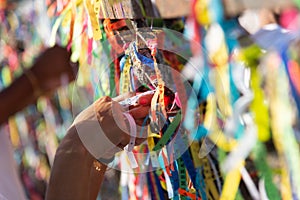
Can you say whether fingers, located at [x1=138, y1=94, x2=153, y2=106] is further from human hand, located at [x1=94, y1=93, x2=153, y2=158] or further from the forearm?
the forearm

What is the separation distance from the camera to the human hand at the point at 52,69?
1094mm

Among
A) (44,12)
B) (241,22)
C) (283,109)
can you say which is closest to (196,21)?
(241,22)

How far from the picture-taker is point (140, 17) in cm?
134

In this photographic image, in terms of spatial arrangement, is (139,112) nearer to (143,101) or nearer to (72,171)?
(143,101)

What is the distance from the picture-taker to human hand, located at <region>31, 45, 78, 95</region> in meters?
1.09

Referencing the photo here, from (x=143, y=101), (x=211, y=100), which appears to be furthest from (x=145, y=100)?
(x=211, y=100)

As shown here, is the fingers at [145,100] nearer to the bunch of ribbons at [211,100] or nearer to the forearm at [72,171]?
the bunch of ribbons at [211,100]

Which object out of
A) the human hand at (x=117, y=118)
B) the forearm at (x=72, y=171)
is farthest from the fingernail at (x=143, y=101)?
the forearm at (x=72, y=171)

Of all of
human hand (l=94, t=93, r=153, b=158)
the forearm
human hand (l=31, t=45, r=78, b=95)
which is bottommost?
the forearm

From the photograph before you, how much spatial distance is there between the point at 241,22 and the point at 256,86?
0.13 m

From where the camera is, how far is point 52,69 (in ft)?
3.60

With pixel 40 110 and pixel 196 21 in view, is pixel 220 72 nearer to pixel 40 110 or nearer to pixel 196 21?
pixel 196 21

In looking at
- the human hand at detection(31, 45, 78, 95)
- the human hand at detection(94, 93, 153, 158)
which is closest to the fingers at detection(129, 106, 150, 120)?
the human hand at detection(94, 93, 153, 158)

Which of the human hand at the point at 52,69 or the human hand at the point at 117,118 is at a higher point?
the human hand at the point at 52,69
